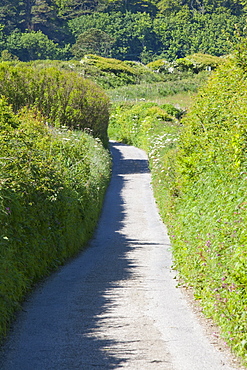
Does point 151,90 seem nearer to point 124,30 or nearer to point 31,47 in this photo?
point 31,47

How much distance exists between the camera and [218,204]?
23.8 ft

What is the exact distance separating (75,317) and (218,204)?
2383 mm

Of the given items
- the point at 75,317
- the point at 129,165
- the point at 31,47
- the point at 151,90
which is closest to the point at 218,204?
the point at 75,317

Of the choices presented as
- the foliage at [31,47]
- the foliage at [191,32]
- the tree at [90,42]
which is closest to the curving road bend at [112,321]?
the tree at [90,42]

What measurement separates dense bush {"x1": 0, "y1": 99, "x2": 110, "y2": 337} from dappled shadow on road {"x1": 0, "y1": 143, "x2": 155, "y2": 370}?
0.31 m

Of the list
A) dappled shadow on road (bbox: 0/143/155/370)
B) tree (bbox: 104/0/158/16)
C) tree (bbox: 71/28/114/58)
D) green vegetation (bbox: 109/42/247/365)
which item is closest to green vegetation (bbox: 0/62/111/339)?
dappled shadow on road (bbox: 0/143/155/370)

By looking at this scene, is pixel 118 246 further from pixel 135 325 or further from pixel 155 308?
pixel 135 325

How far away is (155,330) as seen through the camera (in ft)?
22.0

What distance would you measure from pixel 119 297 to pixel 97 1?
12131cm

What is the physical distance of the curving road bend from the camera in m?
5.77

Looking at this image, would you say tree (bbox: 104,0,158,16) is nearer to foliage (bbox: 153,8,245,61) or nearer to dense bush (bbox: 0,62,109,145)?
foliage (bbox: 153,8,245,61)

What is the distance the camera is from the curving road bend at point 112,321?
5766 millimetres

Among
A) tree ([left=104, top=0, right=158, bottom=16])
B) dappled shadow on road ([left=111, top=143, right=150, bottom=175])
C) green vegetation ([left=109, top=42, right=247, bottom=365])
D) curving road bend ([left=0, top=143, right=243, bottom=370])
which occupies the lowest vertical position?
dappled shadow on road ([left=111, top=143, right=150, bottom=175])

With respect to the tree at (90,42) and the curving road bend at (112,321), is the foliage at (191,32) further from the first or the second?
the curving road bend at (112,321)
